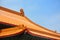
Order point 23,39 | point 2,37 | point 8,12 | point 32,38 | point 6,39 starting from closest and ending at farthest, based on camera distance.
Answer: point 2,37 < point 6,39 < point 23,39 < point 32,38 < point 8,12

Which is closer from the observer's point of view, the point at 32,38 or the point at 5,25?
the point at 5,25

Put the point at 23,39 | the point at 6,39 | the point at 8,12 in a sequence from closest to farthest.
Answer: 1. the point at 6,39
2. the point at 23,39
3. the point at 8,12

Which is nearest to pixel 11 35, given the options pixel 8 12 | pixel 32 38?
pixel 32 38

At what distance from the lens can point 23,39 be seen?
5438 millimetres

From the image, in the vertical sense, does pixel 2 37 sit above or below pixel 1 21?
below

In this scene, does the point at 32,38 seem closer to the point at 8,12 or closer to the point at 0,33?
the point at 0,33

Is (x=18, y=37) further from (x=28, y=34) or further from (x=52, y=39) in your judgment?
(x=52, y=39)

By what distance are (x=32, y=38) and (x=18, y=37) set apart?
0.73m

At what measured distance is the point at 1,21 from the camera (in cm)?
508

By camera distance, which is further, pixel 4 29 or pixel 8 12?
pixel 8 12

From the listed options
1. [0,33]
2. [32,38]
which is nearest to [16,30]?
[0,33]

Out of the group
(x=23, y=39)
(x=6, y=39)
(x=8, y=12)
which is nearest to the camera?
(x=6, y=39)

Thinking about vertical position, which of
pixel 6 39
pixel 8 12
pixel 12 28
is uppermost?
pixel 8 12

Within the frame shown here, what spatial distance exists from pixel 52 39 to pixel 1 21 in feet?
6.42
